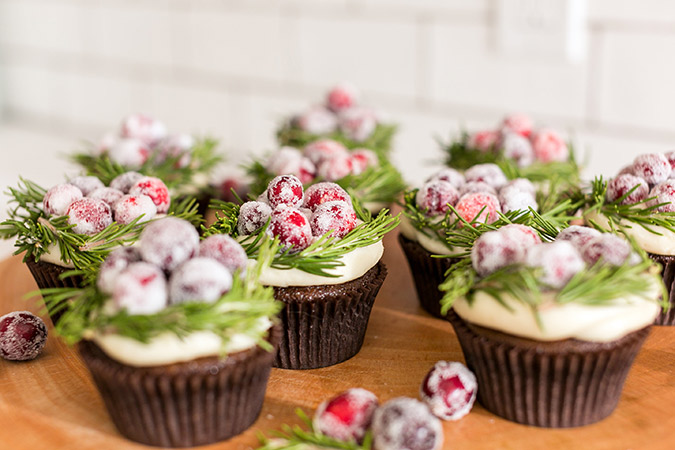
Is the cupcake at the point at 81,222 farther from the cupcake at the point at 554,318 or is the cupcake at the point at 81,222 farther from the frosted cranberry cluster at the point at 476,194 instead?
the cupcake at the point at 554,318

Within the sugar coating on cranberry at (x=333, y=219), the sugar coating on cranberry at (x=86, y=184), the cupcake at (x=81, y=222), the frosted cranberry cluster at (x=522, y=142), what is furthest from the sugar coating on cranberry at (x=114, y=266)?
the frosted cranberry cluster at (x=522, y=142)

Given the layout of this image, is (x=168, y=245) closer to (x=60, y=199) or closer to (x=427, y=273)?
(x=60, y=199)

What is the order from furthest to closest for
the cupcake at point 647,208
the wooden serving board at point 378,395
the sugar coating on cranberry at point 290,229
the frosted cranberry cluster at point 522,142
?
the frosted cranberry cluster at point 522,142
the cupcake at point 647,208
the sugar coating on cranberry at point 290,229
the wooden serving board at point 378,395

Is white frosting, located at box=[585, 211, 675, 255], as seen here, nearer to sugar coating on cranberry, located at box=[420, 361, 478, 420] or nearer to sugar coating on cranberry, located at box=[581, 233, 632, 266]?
sugar coating on cranberry, located at box=[581, 233, 632, 266]

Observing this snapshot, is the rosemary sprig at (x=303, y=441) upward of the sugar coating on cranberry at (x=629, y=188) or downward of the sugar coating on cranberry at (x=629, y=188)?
downward

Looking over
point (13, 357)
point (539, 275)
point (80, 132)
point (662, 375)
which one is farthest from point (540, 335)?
point (80, 132)

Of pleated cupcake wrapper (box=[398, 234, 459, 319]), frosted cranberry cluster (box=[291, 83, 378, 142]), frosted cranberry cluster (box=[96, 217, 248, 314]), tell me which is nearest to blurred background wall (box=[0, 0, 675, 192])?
frosted cranberry cluster (box=[291, 83, 378, 142])

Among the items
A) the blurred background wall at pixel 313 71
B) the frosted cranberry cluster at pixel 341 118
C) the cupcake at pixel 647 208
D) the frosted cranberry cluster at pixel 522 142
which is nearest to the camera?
the cupcake at pixel 647 208
